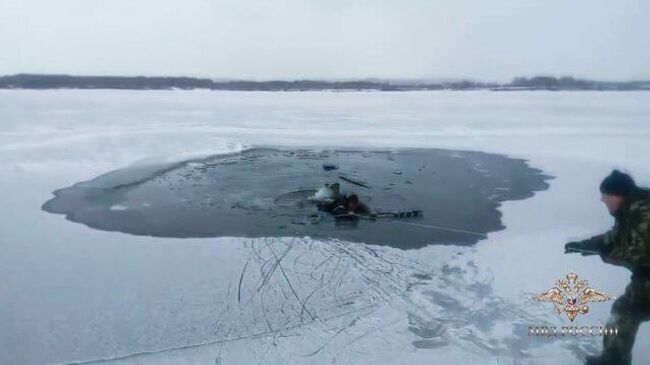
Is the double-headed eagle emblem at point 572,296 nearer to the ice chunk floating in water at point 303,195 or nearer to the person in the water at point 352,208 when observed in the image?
the ice chunk floating in water at point 303,195

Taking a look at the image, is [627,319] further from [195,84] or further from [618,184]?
[195,84]

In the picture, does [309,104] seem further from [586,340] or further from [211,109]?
[586,340]

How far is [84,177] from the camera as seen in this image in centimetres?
268

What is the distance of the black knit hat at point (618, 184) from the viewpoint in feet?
6.33

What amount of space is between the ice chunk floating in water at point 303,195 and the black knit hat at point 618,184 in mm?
388

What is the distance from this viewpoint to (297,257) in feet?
8.20

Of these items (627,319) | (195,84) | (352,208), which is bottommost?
(627,319)

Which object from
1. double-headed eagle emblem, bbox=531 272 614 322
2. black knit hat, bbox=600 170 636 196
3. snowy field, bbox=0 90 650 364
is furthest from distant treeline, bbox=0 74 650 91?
double-headed eagle emblem, bbox=531 272 614 322

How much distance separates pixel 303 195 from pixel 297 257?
0.38 meters

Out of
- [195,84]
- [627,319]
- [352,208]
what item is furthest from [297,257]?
[627,319]

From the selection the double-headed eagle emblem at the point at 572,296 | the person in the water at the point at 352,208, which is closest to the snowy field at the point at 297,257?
the double-headed eagle emblem at the point at 572,296

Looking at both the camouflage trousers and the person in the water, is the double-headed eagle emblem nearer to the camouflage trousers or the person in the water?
the camouflage trousers

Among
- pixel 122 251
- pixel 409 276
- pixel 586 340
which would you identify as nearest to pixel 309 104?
pixel 409 276

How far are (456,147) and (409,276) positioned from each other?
712mm
